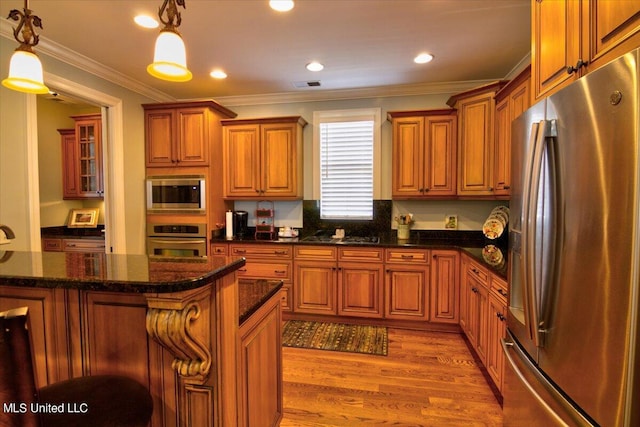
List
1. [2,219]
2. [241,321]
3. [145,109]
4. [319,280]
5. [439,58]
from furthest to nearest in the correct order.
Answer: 1. [145,109]
2. [319,280]
3. [439,58]
4. [2,219]
5. [241,321]

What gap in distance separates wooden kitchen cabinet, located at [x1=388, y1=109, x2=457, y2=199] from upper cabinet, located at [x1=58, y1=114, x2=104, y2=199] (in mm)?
3929

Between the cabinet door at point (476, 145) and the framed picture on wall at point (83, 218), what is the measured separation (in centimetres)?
486

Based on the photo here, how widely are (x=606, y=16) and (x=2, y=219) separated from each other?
3.67 meters

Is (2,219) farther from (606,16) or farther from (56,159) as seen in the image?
(606,16)

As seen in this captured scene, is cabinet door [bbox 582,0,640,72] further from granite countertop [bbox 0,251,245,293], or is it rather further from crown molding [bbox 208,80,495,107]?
crown molding [bbox 208,80,495,107]

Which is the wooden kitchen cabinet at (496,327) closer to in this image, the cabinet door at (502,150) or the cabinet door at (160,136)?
the cabinet door at (502,150)

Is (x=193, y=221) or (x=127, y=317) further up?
(x=193, y=221)

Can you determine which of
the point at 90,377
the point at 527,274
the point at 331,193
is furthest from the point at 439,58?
the point at 90,377

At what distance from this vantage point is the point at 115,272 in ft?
3.36

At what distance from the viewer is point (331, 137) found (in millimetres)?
3904

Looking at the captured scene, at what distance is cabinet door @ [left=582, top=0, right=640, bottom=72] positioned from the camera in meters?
0.95

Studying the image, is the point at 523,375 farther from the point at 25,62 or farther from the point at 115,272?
the point at 25,62

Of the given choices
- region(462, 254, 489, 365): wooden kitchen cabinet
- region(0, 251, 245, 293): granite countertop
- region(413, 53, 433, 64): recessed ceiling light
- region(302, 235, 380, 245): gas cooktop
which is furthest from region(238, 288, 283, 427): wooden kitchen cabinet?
region(413, 53, 433, 64): recessed ceiling light

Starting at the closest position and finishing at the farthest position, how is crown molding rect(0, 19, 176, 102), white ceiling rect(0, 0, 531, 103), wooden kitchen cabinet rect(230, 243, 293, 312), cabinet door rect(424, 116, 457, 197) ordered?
white ceiling rect(0, 0, 531, 103), crown molding rect(0, 19, 176, 102), cabinet door rect(424, 116, 457, 197), wooden kitchen cabinet rect(230, 243, 293, 312)
